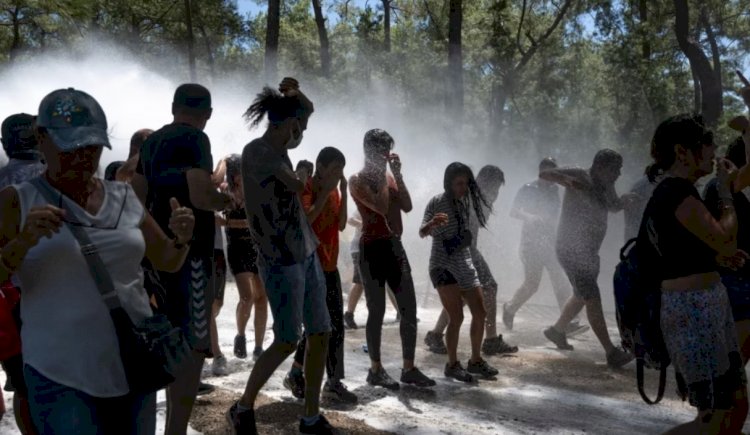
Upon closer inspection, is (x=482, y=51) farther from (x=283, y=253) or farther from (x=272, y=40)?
(x=283, y=253)

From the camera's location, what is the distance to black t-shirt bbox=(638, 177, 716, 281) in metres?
3.57

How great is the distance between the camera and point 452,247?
22.0 feet

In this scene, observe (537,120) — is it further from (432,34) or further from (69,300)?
(69,300)

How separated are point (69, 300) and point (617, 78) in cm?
2596

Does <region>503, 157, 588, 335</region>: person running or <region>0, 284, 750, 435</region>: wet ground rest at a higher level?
<region>503, 157, 588, 335</region>: person running

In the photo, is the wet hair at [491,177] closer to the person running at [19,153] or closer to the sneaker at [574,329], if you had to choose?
the sneaker at [574,329]

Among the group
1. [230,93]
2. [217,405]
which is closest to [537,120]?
[230,93]

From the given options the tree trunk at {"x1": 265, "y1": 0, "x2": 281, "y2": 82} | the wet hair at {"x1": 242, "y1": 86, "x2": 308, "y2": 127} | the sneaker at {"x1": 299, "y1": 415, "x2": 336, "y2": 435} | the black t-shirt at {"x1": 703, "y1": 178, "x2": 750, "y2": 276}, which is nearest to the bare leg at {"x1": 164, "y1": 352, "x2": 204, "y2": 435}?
the sneaker at {"x1": 299, "y1": 415, "x2": 336, "y2": 435}

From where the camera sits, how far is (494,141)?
26281mm

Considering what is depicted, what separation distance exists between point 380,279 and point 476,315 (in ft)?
3.41

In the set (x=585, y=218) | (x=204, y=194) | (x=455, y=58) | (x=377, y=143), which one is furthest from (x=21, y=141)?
(x=455, y=58)

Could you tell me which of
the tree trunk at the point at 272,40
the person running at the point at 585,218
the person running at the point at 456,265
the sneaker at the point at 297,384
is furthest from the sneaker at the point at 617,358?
the tree trunk at the point at 272,40

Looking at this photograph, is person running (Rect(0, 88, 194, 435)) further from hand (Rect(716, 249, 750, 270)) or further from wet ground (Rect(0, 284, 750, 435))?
hand (Rect(716, 249, 750, 270))

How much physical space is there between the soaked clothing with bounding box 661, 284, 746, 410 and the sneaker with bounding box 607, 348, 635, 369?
3779 millimetres
